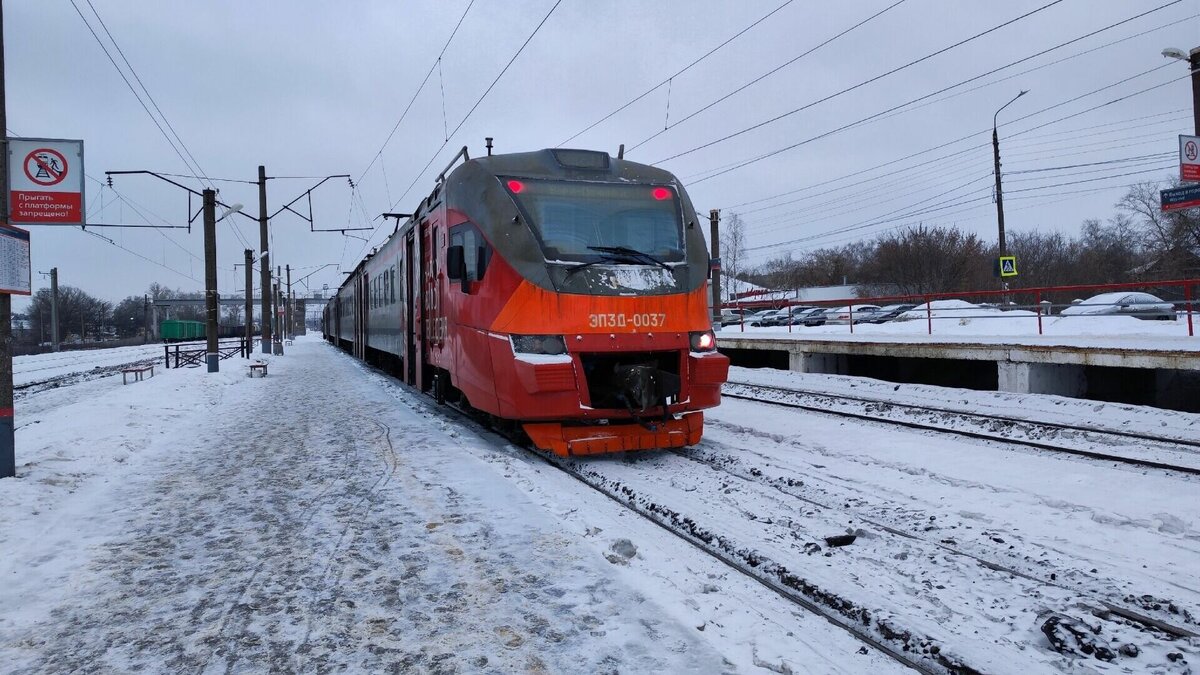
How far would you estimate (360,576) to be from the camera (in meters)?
3.96

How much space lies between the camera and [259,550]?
4469mm

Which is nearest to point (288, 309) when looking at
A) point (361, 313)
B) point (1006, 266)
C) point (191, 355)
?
point (191, 355)

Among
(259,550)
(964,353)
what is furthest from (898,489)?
(964,353)

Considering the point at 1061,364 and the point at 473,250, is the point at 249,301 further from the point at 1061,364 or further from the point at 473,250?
the point at 1061,364

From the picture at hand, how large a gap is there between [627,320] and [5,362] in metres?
5.55

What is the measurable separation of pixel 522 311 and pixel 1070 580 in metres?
4.62

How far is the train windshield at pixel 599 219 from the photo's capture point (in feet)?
23.3

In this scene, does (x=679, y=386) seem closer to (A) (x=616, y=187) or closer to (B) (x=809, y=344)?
(A) (x=616, y=187)

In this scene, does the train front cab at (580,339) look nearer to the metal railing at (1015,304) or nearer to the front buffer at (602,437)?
the front buffer at (602,437)

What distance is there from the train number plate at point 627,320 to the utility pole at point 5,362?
5061 mm

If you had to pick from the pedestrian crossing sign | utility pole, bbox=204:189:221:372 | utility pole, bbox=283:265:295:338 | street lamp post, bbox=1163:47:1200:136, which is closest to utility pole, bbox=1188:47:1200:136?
street lamp post, bbox=1163:47:1200:136

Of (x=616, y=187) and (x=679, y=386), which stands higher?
(x=616, y=187)

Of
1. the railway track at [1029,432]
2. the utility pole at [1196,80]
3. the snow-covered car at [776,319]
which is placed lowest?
the railway track at [1029,432]

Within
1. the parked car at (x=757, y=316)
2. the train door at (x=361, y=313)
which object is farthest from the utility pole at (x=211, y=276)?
the parked car at (x=757, y=316)
